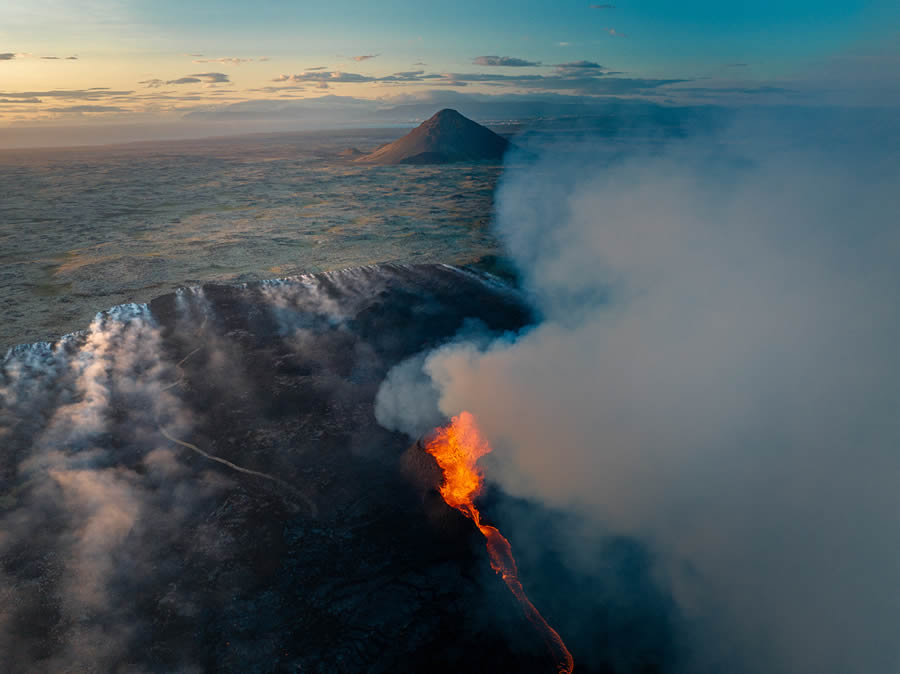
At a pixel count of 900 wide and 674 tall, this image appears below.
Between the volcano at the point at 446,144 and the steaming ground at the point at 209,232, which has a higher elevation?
the volcano at the point at 446,144

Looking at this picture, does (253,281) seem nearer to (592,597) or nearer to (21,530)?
(21,530)

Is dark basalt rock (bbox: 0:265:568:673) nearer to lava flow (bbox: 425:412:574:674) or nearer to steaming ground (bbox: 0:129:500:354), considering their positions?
lava flow (bbox: 425:412:574:674)

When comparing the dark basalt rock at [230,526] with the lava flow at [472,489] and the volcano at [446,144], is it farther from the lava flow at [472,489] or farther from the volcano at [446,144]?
the volcano at [446,144]

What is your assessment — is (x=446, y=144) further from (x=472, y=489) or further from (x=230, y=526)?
(x=230, y=526)

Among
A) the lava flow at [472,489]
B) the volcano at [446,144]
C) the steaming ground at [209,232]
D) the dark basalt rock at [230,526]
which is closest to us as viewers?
the dark basalt rock at [230,526]

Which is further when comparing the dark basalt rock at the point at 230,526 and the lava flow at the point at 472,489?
the lava flow at the point at 472,489

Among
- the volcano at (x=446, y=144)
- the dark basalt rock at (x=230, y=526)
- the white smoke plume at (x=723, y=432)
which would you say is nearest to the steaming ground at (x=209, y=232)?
the volcano at (x=446, y=144)

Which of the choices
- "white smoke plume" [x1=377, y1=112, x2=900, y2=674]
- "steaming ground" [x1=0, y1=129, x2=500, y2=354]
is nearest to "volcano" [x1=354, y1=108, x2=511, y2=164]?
"steaming ground" [x1=0, y1=129, x2=500, y2=354]
